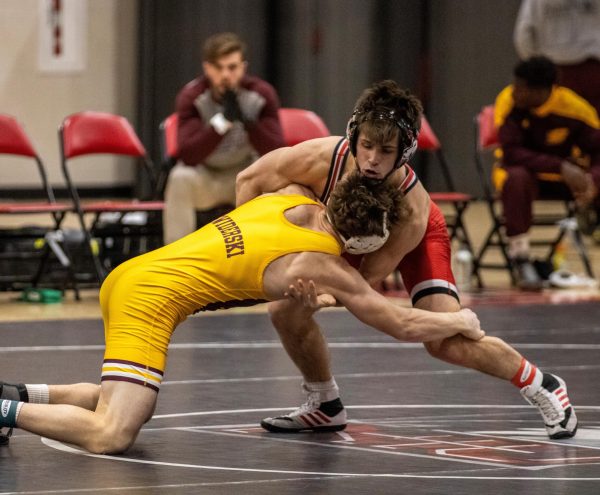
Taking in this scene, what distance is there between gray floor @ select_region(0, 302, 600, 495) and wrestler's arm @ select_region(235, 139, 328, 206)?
30.0 inches

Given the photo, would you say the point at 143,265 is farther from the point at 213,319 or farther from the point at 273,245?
the point at 213,319

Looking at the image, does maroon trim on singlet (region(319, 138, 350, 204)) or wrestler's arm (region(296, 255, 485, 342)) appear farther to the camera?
maroon trim on singlet (region(319, 138, 350, 204))

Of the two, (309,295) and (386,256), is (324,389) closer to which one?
(386,256)

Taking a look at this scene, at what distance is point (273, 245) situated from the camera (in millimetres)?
4527

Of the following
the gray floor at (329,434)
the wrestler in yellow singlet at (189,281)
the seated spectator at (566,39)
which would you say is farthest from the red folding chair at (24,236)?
the wrestler in yellow singlet at (189,281)

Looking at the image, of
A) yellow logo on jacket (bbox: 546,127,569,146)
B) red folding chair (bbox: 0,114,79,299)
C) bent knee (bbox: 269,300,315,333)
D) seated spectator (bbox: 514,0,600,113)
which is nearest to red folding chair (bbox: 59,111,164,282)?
red folding chair (bbox: 0,114,79,299)

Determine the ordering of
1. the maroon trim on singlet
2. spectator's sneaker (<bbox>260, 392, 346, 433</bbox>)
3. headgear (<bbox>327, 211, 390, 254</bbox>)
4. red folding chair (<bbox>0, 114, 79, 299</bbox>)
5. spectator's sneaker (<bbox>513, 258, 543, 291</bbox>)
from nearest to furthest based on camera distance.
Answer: headgear (<bbox>327, 211, 390, 254</bbox>), the maroon trim on singlet, spectator's sneaker (<bbox>260, 392, 346, 433</bbox>), red folding chair (<bbox>0, 114, 79, 299</bbox>), spectator's sneaker (<bbox>513, 258, 543, 291</bbox>)

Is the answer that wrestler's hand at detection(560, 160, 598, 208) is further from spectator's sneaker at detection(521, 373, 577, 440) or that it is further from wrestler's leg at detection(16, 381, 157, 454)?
wrestler's leg at detection(16, 381, 157, 454)

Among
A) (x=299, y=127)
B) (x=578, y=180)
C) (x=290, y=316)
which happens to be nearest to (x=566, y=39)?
(x=578, y=180)

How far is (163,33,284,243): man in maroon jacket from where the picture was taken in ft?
27.3

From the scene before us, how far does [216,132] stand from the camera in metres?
8.27

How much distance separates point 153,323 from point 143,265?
0.70 ft

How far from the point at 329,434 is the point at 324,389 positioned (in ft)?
0.49

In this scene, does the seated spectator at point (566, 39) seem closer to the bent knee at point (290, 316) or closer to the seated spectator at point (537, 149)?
the seated spectator at point (537, 149)
